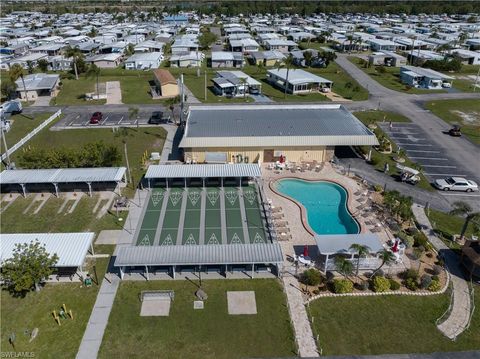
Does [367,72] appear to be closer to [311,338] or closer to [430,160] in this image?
[430,160]

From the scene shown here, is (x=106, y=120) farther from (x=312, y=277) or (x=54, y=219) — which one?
(x=312, y=277)

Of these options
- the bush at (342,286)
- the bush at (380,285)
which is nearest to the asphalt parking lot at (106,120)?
the bush at (342,286)

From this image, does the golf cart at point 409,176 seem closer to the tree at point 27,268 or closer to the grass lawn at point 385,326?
the grass lawn at point 385,326

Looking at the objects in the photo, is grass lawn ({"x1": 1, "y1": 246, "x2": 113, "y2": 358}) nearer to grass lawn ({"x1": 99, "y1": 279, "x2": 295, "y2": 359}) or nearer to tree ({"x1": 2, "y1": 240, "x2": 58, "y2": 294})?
tree ({"x1": 2, "y1": 240, "x2": 58, "y2": 294})

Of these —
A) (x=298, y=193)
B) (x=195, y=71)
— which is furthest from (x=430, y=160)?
(x=195, y=71)

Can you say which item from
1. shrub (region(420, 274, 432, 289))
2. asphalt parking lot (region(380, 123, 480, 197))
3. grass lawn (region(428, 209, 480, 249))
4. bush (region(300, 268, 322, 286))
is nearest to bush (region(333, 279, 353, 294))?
bush (region(300, 268, 322, 286))
